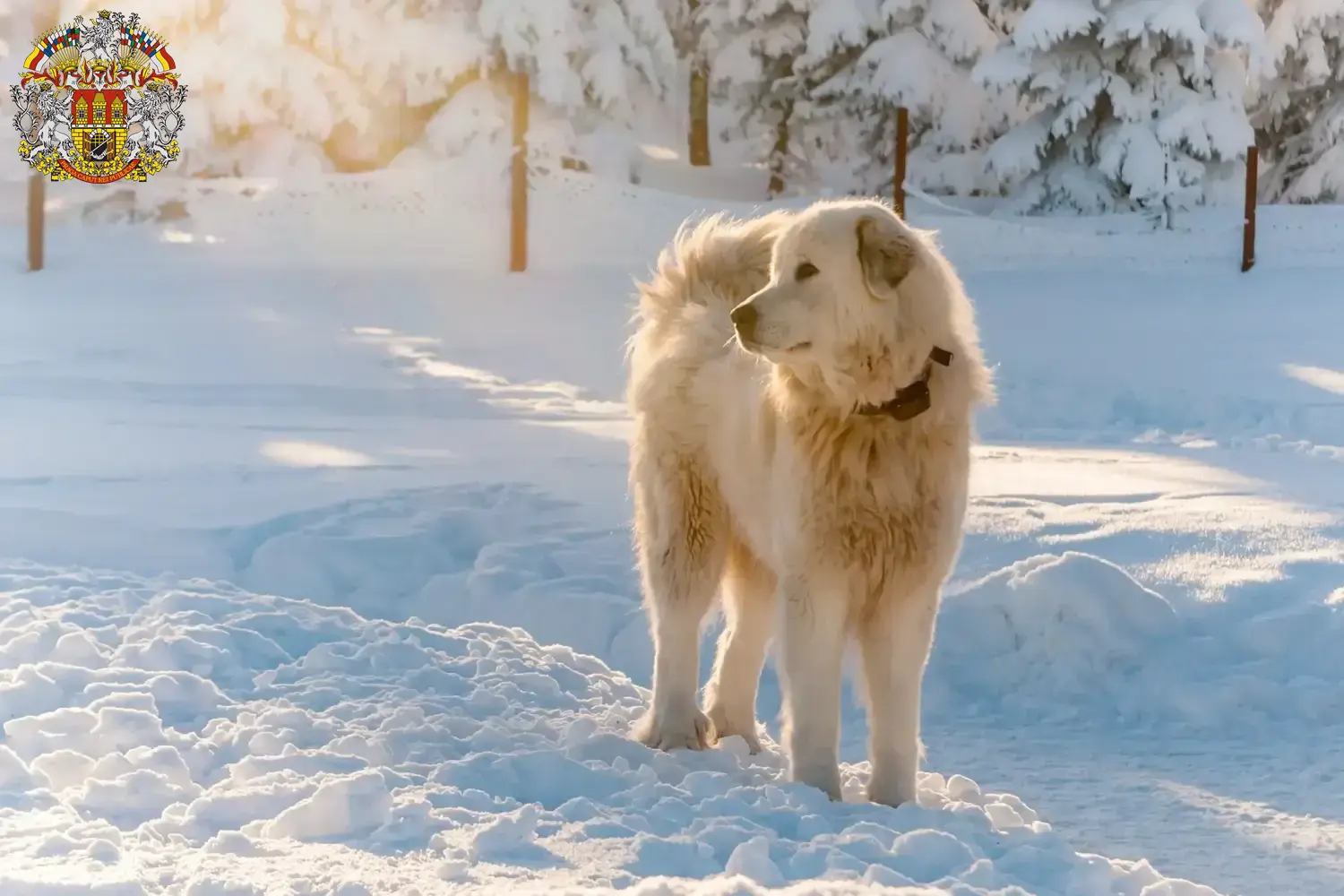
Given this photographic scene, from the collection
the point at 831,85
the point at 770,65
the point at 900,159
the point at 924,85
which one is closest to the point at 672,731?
the point at 900,159

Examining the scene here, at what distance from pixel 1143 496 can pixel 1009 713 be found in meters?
2.80

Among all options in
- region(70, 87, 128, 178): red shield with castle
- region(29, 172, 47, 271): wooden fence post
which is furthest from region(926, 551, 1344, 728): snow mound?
region(70, 87, 128, 178): red shield with castle

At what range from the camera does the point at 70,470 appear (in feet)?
28.2

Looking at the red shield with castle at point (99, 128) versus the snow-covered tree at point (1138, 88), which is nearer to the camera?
the snow-covered tree at point (1138, 88)

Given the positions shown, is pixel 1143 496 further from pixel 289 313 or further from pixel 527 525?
pixel 289 313

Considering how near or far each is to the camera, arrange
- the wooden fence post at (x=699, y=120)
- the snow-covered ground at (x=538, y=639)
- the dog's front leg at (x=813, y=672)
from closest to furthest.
Result: 1. the snow-covered ground at (x=538, y=639)
2. the dog's front leg at (x=813, y=672)
3. the wooden fence post at (x=699, y=120)

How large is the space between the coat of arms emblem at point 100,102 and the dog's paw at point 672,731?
1517 centimetres

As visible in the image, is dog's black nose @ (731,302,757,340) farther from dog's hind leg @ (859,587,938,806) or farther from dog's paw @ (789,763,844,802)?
dog's paw @ (789,763,844,802)

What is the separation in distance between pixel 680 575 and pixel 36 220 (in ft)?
48.7

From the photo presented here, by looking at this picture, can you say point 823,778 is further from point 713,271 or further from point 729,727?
point 713,271

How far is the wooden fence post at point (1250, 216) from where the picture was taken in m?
17.2

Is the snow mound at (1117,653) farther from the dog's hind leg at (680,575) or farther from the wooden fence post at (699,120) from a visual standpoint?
the wooden fence post at (699,120)

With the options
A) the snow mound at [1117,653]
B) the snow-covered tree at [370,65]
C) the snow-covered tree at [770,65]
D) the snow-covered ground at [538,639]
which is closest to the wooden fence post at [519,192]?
the snow-covered ground at [538,639]

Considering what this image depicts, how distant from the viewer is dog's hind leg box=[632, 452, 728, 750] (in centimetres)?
512
